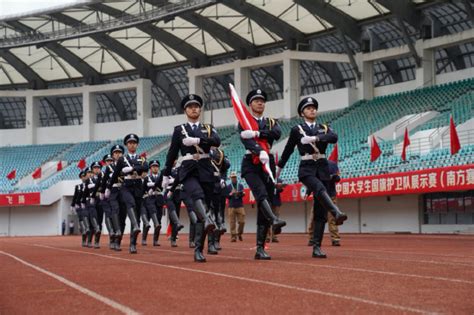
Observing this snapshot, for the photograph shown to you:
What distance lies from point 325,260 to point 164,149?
1965 inches

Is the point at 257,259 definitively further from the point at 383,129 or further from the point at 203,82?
the point at 203,82

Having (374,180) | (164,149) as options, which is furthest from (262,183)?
(164,149)

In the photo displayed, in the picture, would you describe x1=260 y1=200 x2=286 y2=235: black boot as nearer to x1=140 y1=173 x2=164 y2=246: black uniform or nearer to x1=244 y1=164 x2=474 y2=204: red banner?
x1=140 y1=173 x2=164 y2=246: black uniform

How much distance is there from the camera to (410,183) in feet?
120

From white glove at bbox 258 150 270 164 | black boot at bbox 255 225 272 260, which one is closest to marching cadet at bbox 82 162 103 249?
black boot at bbox 255 225 272 260

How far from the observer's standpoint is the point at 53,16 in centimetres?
5625

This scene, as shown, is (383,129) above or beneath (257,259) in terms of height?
above

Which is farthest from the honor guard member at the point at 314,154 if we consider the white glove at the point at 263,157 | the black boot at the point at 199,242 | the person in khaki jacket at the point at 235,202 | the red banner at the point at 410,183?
the red banner at the point at 410,183

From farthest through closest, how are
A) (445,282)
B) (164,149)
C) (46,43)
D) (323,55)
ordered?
(164,149) → (46,43) → (323,55) → (445,282)

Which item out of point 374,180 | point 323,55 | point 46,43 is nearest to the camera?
point 374,180

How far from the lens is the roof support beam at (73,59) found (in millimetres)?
59125

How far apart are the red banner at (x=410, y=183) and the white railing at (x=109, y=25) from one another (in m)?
12.9

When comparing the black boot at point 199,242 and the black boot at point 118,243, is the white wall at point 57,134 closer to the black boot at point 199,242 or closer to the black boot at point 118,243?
the black boot at point 118,243

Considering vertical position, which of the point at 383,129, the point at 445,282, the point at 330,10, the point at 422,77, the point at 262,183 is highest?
the point at 330,10
